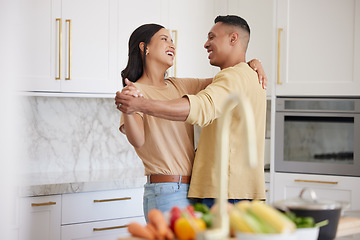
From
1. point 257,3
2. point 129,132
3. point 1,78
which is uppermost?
point 257,3

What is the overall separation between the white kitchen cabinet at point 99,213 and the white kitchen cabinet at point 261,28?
130 centimetres

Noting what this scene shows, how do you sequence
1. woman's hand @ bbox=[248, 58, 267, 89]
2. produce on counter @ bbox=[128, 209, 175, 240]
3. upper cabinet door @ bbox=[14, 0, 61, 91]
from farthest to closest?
upper cabinet door @ bbox=[14, 0, 61, 91], woman's hand @ bbox=[248, 58, 267, 89], produce on counter @ bbox=[128, 209, 175, 240]

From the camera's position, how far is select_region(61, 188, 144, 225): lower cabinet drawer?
309 centimetres

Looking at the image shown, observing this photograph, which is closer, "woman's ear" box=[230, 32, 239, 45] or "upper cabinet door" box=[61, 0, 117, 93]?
"woman's ear" box=[230, 32, 239, 45]

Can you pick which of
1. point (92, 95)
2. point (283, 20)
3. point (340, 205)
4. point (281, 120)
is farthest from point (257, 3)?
point (340, 205)

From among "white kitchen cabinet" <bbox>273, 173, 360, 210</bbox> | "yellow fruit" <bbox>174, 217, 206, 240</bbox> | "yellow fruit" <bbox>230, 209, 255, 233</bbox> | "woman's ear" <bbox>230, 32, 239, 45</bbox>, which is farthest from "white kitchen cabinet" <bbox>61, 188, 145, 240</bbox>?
"yellow fruit" <bbox>230, 209, 255, 233</bbox>

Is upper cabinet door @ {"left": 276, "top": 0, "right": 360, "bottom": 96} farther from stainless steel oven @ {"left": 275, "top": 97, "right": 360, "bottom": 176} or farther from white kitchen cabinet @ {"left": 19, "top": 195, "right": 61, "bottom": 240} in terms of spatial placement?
white kitchen cabinet @ {"left": 19, "top": 195, "right": 61, "bottom": 240}

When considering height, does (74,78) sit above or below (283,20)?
below

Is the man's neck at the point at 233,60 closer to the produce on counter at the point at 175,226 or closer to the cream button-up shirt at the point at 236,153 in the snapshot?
the cream button-up shirt at the point at 236,153

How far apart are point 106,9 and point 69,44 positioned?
0.37 m

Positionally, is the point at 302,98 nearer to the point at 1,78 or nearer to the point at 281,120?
the point at 281,120

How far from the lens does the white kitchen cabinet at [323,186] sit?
331 cm

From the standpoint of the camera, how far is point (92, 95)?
11.4 feet

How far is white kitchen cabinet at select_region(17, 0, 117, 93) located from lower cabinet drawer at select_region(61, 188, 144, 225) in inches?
27.5
